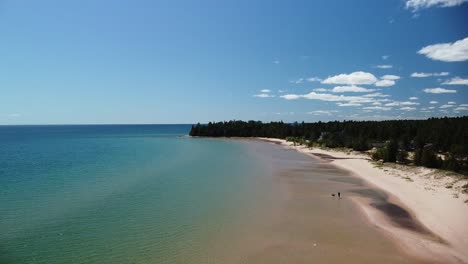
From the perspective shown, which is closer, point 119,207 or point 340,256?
point 340,256

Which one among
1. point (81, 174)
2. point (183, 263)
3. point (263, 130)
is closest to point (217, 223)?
point (183, 263)

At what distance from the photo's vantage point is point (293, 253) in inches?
610

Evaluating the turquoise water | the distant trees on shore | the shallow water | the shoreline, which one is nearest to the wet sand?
the shallow water

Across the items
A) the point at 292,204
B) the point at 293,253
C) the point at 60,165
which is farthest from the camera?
the point at 60,165

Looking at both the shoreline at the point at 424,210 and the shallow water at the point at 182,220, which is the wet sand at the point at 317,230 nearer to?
the shallow water at the point at 182,220

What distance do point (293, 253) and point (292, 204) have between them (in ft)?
29.8

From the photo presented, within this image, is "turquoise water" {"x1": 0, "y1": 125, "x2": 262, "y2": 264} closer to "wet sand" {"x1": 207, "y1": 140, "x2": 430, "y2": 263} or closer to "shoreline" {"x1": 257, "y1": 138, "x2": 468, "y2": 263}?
"wet sand" {"x1": 207, "y1": 140, "x2": 430, "y2": 263}

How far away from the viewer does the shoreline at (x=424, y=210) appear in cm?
1599

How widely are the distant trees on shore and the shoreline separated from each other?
4.15 m

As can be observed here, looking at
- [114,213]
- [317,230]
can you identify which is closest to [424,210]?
[317,230]

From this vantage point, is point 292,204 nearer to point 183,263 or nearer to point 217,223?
point 217,223

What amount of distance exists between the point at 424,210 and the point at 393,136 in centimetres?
4794

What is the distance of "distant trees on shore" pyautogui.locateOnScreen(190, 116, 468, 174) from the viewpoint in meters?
40.0

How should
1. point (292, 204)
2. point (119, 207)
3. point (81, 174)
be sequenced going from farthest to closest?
point (81, 174) → point (292, 204) → point (119, 207)
